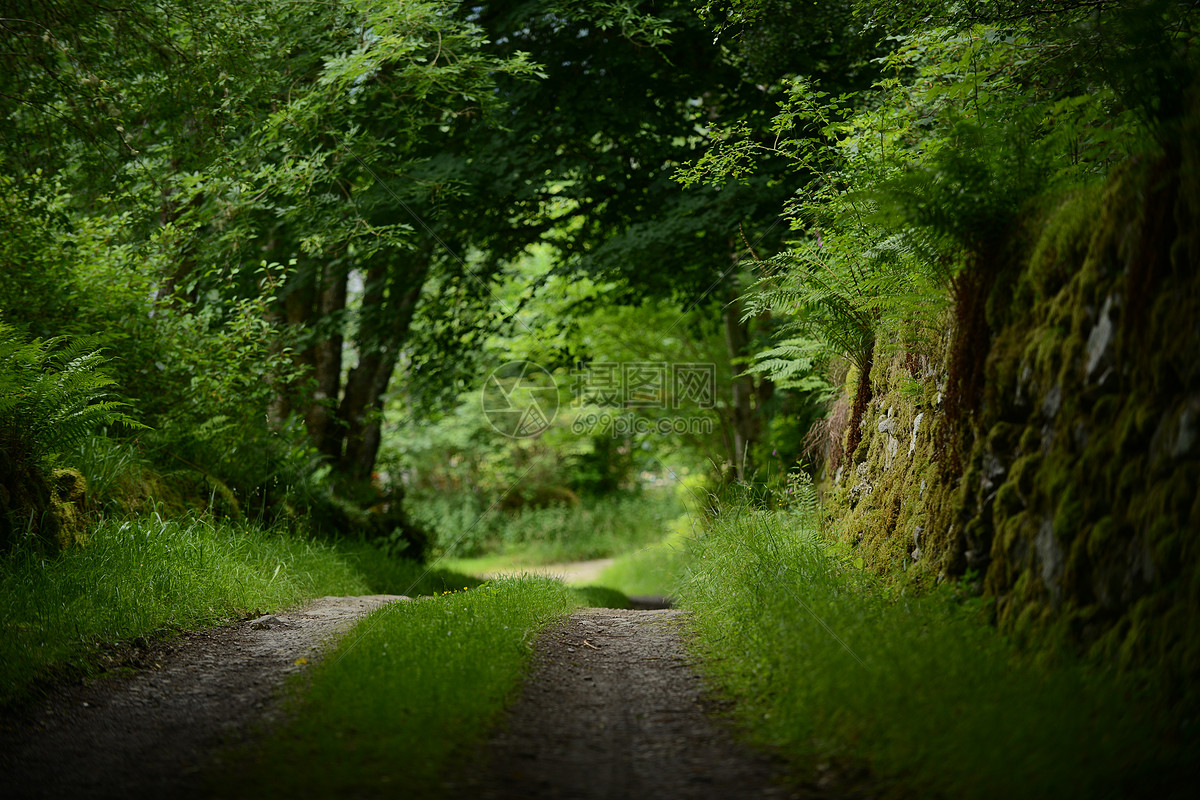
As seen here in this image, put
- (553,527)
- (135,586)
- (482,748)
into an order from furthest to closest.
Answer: (553,527)
(135,586)
(482,748)

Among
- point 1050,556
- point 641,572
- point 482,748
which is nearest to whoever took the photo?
point 482,748

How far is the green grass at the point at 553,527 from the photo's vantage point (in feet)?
63.3

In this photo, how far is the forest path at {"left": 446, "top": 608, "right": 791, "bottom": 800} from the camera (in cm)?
315

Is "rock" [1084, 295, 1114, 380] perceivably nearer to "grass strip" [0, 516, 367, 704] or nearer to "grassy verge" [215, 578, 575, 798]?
"grassy verge" [215, 578, 575, 798]

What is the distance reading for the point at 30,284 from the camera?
7.72 meters

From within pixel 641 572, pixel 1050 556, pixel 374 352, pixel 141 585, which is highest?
pixel 374 352

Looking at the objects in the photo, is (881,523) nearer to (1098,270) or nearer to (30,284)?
(1098,270)

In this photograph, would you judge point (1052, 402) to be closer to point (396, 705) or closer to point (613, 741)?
point (613, 741)

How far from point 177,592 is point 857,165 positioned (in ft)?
18.7

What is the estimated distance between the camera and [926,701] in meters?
3.24

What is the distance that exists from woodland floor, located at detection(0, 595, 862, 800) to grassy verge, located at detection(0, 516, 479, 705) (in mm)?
233

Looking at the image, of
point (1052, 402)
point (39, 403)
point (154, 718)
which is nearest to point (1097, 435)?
point (1052, 402)

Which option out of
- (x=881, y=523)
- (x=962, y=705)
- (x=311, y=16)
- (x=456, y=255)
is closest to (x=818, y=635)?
(x=962, y=705)

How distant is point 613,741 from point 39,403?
192 inches
